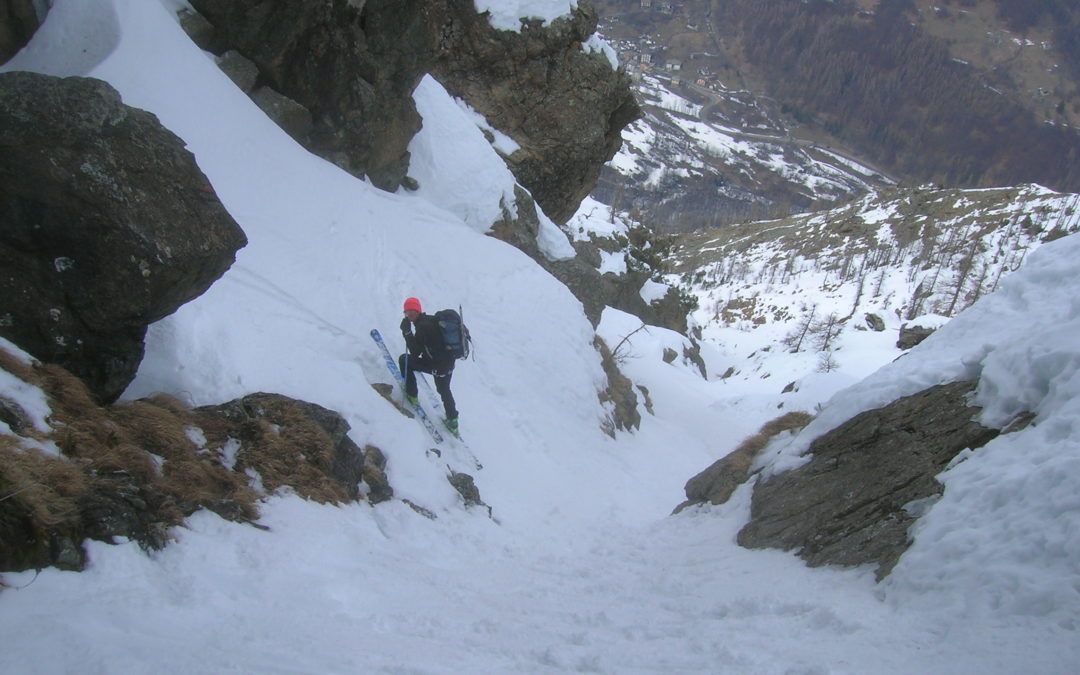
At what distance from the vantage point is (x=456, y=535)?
7.22m

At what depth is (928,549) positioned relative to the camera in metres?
5.00

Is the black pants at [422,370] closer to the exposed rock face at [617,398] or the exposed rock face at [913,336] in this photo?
the exposed rock face at [617,398]

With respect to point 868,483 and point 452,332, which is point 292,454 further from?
point 868,483

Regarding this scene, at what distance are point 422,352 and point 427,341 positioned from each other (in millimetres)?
245

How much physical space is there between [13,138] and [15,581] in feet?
11.9

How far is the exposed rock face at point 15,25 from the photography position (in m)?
7.19

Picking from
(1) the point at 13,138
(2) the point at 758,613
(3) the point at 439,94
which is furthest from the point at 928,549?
(3) the point at 439,94

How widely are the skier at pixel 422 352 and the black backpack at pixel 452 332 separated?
65 mm

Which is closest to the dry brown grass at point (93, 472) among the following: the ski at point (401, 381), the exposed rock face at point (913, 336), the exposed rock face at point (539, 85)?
the ski at point (401, 381)

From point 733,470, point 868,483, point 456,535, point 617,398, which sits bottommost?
point 617,398

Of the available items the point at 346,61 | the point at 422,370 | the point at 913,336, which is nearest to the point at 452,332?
the point at 422,370

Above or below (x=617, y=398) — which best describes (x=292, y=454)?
above

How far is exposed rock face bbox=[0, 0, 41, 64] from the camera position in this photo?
719cm

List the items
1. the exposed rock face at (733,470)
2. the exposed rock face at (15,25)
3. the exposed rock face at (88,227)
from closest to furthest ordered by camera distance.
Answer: the exposed rock face at (88,227)
the exposed rock face at (15,25)
the exposed rock face at (733,470)
